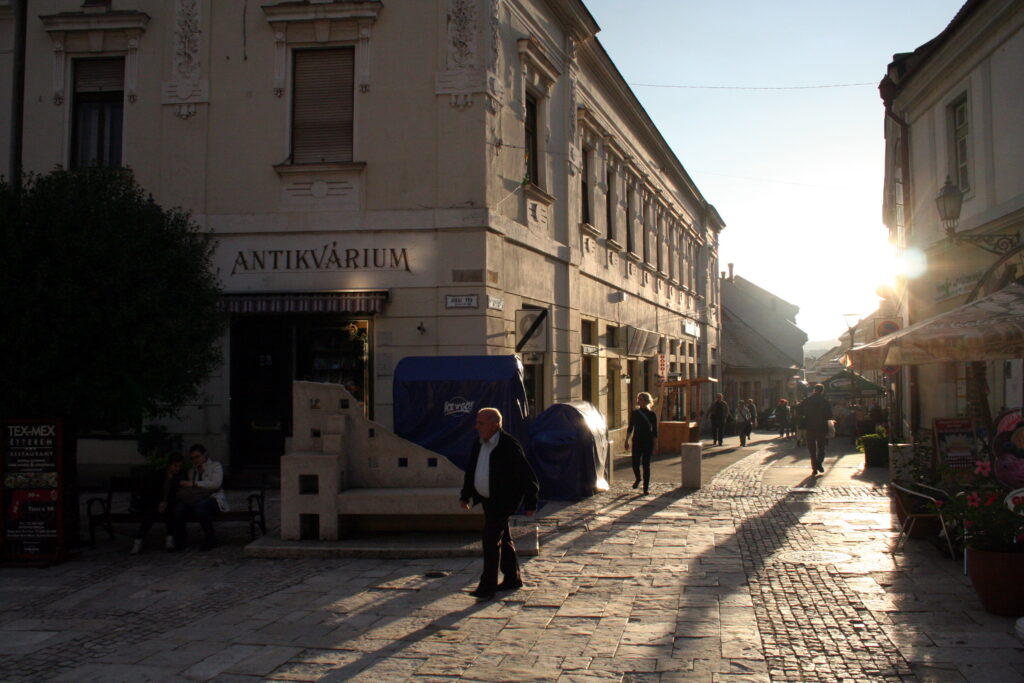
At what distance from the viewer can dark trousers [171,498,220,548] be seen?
9938 mm

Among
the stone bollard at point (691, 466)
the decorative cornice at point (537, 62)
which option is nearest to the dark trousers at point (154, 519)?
the stone bollard at point (691, 466)

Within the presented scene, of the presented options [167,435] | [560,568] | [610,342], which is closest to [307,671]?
[560,568]

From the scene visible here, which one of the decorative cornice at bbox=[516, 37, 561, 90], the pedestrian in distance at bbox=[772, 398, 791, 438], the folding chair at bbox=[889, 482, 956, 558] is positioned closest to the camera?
the folding chair at bbox=[889, 482, 956, 558]

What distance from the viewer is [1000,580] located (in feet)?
22.2

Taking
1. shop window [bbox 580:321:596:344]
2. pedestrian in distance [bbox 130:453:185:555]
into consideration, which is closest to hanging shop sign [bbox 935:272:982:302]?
shop window [bbox 580:321:596:344]

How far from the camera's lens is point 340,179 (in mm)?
14992

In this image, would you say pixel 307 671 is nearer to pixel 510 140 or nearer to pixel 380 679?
pixel 380 679

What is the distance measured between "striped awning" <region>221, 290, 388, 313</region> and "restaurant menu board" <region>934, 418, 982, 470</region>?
8.18 metres

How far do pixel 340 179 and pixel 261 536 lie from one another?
656 centimetres

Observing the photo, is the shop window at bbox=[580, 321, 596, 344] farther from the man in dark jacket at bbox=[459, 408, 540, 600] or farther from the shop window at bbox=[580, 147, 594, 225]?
the man in dark jacket at bbox=[459, 408, 540, 600]

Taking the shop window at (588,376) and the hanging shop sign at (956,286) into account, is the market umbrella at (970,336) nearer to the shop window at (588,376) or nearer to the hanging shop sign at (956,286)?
the hanging shop sign at (956,286)

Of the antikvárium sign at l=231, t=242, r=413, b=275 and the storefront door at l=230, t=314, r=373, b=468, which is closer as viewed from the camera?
the antikvárium sign at l=231, t=242, r=413, b=275

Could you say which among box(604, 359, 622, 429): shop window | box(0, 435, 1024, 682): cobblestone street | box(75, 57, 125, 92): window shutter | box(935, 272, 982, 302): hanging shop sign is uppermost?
box(75, 57, 125, 92): window shutter

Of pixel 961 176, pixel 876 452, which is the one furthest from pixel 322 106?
pixel 876 452
